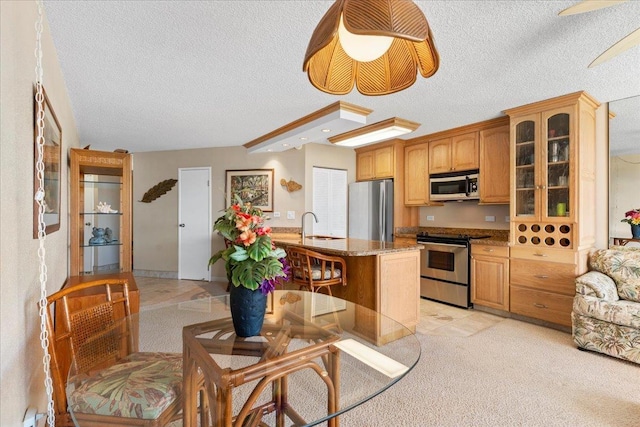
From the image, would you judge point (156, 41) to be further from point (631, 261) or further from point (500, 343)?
point (631, 261)

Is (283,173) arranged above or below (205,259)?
above

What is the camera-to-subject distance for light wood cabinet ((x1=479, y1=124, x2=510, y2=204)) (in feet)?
12.5

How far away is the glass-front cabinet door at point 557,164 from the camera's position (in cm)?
319

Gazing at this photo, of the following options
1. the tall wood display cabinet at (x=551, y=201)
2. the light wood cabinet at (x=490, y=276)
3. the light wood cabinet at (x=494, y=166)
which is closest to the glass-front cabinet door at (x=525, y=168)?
the tall wood display cabinet at (x=551, y=201)

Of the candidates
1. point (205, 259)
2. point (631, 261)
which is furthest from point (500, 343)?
point (205, 259)

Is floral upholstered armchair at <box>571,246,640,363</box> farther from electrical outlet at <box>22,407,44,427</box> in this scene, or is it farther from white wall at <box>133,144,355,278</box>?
electrical outlet at <box>22,407,44,427</box>

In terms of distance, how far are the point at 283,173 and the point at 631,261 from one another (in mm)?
4335

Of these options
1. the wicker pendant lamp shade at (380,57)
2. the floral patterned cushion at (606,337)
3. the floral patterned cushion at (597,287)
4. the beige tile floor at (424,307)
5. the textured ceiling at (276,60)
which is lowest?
the beige tile floor at (424,307)

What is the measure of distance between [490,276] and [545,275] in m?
0.56

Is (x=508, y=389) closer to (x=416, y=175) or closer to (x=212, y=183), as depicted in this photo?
(x=416, y=175)

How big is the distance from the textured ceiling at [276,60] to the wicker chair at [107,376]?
1.60 metres

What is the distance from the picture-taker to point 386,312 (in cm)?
288

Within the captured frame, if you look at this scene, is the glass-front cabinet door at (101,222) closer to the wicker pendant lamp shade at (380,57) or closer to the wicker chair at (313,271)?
the wicker chair at (313,271)

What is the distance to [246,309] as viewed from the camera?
53.4 inches
